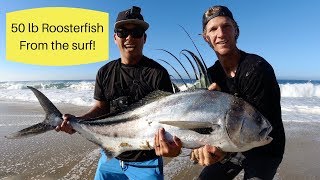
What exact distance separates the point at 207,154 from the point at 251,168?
0.71m

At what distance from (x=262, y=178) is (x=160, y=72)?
4.76ft

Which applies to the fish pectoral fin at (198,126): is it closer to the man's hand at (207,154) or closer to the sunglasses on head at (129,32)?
the man's hand at (207,154)

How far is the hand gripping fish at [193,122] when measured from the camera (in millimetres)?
2736

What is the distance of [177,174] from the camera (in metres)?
5.98

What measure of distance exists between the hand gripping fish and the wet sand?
278 cm

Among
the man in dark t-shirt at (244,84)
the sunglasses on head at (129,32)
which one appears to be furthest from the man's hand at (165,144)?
the sunglasses on head at (129,32)

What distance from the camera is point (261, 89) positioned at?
3.12 meters

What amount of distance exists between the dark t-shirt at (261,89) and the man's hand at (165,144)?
0.74 meters

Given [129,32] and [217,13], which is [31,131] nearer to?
[129,32]

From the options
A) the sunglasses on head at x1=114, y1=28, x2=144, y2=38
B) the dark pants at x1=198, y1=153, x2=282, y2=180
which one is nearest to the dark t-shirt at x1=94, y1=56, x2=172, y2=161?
the sunglasses on head at x1=114, y1=28, x2=144, y2=38

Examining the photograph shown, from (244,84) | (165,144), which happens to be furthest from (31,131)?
(244,84)

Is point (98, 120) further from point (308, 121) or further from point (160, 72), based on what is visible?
point (308, 121)

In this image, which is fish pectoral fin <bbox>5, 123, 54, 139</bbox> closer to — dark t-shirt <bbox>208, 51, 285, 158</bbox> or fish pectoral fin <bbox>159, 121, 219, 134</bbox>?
fish pectoral fin <bbox>159, 121, 219, 134</bbox>

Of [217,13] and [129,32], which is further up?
[217,13]
